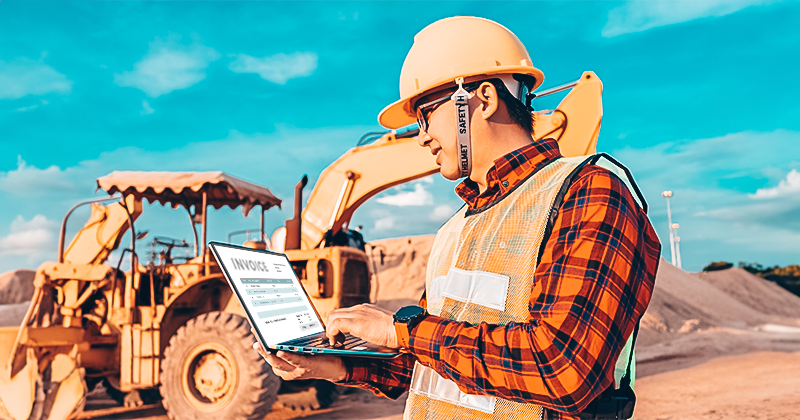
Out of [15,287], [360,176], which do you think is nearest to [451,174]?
[360,176]

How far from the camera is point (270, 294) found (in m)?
2.01

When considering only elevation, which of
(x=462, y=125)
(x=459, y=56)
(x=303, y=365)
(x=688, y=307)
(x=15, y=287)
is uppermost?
(x=459, y=56)

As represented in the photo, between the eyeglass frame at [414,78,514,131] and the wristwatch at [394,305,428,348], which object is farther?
the eyeglass frame at [414,78,514,131]

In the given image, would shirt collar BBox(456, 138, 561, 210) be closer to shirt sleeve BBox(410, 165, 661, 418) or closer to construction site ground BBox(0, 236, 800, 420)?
shirt sleeve BBox(410, 165, 661, 418)

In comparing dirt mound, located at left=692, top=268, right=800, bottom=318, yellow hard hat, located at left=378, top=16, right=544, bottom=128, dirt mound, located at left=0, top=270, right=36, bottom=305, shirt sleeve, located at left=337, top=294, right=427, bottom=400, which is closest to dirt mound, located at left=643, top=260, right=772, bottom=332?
dirt mound, located at left=692, top=268, right=800, bottom=318

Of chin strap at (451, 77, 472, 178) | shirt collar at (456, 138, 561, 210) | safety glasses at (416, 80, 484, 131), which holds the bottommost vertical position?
shirt collar at (456, 138, 561, 210)

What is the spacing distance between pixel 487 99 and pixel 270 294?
96 centimetres

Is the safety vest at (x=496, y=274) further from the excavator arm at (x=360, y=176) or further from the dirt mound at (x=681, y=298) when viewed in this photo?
the dirt mound at (x=681, y=298)

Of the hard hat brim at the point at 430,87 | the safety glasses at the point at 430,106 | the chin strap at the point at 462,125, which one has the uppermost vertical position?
the hard hat brim at the point at 430,87

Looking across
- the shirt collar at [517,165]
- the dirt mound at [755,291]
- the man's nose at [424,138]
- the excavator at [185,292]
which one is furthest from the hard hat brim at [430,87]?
the dirt mound at [755,291]

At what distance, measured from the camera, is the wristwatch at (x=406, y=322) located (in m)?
1.45

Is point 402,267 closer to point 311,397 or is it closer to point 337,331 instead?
point 311,397

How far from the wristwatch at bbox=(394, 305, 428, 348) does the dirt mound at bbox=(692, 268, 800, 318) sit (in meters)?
42.5

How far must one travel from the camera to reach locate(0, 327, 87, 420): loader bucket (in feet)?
27.7
